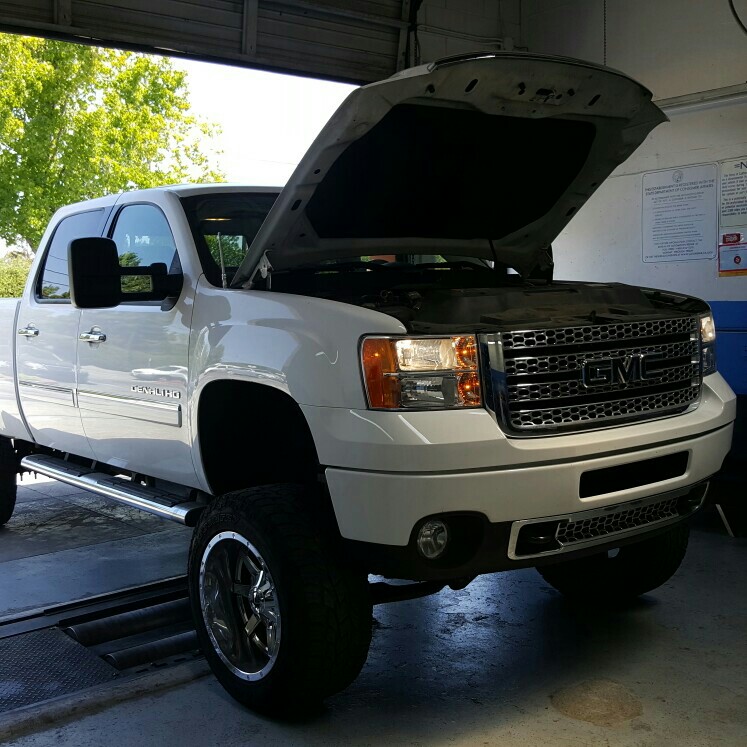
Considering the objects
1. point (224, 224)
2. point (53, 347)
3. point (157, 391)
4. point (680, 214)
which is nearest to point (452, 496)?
point (157, 391)

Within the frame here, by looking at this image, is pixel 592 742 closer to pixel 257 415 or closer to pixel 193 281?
pixel 257 415

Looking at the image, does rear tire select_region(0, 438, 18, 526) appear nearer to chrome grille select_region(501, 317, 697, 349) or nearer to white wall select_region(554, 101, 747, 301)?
chrome grille select_region(501, 317, 697, 349)

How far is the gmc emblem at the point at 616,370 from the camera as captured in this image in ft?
9.84

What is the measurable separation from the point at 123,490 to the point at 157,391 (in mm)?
573

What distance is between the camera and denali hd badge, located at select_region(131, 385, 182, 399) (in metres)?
3.62

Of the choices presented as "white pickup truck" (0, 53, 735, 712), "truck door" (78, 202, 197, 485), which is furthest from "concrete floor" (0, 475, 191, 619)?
"truck door" (78, 202, 197, 485)

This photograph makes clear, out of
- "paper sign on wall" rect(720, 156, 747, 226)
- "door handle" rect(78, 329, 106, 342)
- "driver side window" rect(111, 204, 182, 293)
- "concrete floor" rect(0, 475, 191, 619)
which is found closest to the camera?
"driver side window" rect(111, 204, 182, 293)

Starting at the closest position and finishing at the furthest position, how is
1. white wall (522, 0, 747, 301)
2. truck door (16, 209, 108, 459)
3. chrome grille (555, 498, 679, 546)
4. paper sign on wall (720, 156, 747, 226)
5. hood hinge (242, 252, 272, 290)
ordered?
chrome grille (555, 498, 679, 546) < hood hinge (242, 252, 272, 290) < truck door (16, 209, 108, 459) < paper sign on wall (720, 156, 747, 226) < white wall (522, 0, 747, 301)

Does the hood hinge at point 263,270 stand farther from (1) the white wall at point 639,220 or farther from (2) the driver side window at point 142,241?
(1) the white wall at point 639,220

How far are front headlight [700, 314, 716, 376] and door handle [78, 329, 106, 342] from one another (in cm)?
253

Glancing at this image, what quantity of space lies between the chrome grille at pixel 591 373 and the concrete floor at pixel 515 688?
39.3 inches

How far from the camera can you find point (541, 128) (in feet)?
12.3

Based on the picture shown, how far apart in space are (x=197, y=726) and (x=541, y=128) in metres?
2.59

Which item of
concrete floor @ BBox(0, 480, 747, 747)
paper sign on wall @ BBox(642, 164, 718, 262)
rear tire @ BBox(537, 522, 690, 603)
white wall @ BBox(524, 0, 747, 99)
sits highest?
white wall @ BBox(524, 0, 747, 99)
